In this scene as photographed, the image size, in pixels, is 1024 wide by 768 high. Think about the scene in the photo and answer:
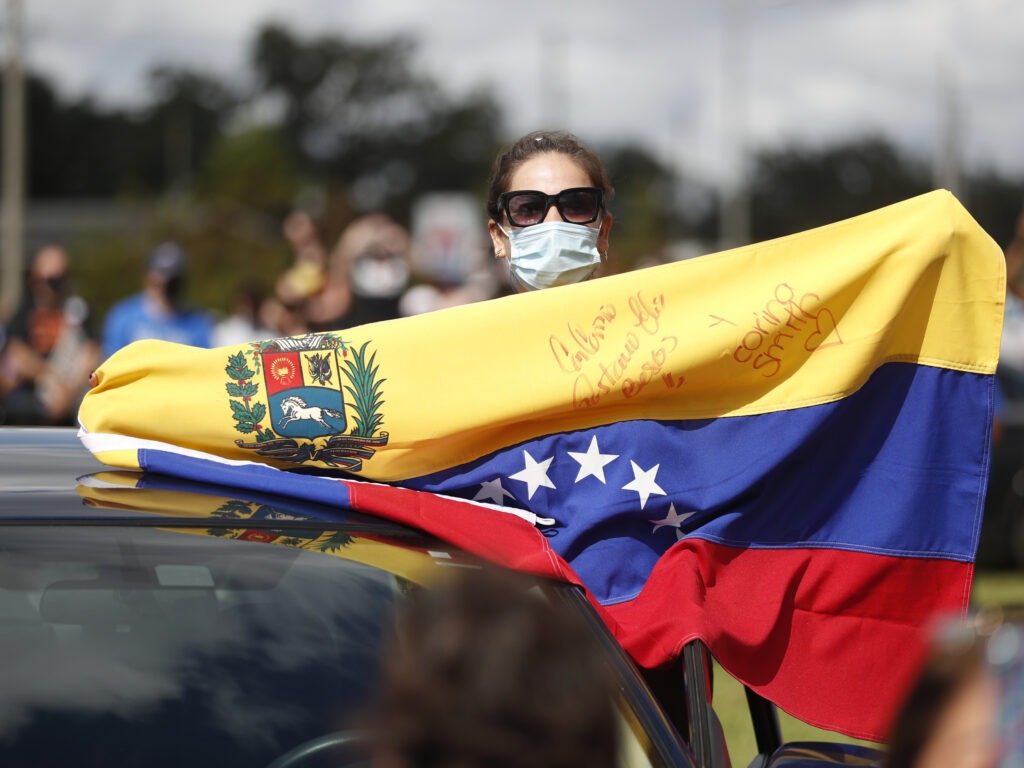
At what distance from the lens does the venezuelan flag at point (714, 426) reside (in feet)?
9.66

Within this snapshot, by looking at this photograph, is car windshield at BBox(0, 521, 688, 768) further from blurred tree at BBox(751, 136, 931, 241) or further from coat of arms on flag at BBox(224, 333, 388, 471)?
blurred tree at BBox(751, 136, 931, 241)

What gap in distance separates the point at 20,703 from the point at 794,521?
5.31 feet

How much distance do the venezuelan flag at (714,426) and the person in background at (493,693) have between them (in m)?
1.64

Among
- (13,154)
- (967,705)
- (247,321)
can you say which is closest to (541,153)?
(967,705)

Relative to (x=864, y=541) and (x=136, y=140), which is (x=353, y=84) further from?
(x=864, y=541)

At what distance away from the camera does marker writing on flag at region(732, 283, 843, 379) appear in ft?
10.6

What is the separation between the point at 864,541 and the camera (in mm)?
3109

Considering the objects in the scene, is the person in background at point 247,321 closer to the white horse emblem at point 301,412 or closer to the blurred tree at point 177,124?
the white horse emblem at point 301,412

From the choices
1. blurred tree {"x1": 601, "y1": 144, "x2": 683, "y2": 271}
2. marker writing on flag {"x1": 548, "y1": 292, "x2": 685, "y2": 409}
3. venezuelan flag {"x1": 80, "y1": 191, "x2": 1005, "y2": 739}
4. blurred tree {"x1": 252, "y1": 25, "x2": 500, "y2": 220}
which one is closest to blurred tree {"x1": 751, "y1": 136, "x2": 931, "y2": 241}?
blurred tree {"x1": 601, "y1": 144, "x2": 683, "y2": 271}

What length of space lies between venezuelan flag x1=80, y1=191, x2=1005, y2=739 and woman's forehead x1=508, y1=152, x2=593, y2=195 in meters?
0.51

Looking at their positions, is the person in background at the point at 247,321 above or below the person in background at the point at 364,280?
below

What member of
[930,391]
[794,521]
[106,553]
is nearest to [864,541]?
[794,521]

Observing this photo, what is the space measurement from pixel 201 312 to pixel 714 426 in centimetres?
701

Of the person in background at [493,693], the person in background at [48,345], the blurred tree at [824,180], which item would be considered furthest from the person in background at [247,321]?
the blurred tree at [824,180]
